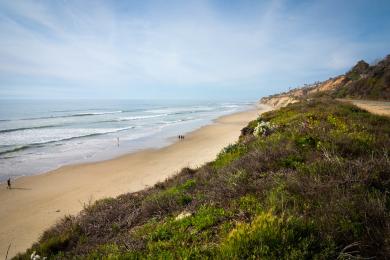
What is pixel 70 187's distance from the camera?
15961 millimetres

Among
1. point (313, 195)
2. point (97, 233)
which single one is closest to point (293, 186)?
point (313, 195)

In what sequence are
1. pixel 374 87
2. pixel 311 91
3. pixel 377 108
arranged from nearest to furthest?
pixel 377 108
pixel 374 87
pixel 311 91

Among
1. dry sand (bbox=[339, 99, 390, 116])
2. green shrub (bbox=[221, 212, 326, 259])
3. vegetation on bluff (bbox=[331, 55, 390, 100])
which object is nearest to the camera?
green shrub (bbox=[221, 212, 326, 259])

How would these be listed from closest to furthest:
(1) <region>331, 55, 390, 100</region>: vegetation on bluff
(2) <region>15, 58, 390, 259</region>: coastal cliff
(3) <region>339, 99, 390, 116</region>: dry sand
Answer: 1. (2) <region>15, 58, 390, 259</region>: coastal cliff
2. (3) <region>339, 99, 390, 116</region>: dry sand
3. (1) <region>331, 55, 390, 100</region>: vegetation on bluff

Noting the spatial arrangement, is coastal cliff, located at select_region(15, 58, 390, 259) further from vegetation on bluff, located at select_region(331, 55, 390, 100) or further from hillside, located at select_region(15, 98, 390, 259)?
vegetation on bluff, located at select_region(331, 55, 390, 100)

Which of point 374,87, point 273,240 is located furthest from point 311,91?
point 273,240

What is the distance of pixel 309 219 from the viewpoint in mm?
3758

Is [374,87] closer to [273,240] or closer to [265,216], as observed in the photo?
[265,216]

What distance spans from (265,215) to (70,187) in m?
14.8

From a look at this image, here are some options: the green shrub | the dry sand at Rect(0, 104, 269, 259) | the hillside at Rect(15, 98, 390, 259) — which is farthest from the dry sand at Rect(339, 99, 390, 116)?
the green shrub

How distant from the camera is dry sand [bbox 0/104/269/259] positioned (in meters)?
11.1

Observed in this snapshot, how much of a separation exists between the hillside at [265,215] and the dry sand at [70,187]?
4.45 meters

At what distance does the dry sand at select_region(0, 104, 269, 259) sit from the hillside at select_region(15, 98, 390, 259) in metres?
4.45

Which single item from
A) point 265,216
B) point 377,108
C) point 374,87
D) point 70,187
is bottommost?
point 70,187
